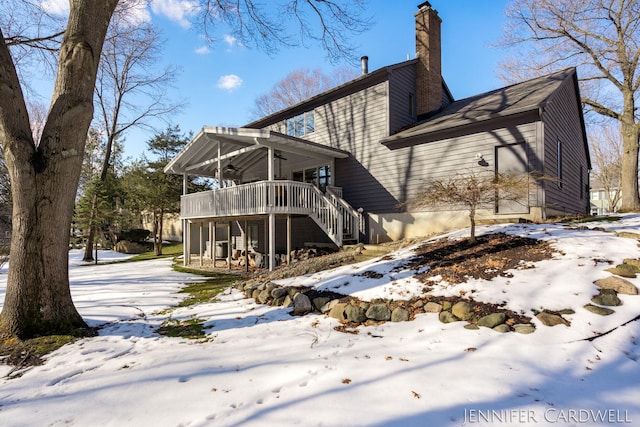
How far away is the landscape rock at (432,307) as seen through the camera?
428cm

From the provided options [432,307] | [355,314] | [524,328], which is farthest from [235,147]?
[524,328]

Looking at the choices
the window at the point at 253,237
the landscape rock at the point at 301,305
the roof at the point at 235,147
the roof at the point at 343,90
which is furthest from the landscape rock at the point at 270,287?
the roof at the point at 343,90

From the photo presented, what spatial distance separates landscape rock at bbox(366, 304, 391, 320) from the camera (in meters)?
4.42

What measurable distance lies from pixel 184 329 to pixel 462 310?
3.80 metres

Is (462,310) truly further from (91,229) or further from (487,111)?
(91,229)

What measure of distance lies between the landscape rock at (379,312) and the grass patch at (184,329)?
2263mm

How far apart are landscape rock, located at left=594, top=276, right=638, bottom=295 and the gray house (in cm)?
465

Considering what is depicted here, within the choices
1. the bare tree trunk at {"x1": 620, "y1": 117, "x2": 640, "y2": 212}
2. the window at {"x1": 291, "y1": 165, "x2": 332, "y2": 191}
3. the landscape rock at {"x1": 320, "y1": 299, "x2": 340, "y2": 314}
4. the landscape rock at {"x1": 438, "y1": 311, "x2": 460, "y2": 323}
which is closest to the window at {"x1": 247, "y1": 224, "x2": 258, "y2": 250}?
the window at {"x1": 291, "y1": 165, "x2": 332, "y2": 191}

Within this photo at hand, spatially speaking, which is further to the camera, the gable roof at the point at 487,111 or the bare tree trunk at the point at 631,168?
the bare tree trunk at the point at 631,168

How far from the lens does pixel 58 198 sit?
4211 mm

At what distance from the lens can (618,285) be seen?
3.98 meters

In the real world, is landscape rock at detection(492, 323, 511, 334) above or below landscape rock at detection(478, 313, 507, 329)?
below

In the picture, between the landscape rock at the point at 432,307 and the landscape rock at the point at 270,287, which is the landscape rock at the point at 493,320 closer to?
the landscape rock at the point at 432,307

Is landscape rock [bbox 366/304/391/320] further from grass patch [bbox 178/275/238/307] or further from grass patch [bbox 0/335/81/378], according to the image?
grass patch [bbox 0/335/81/378]
